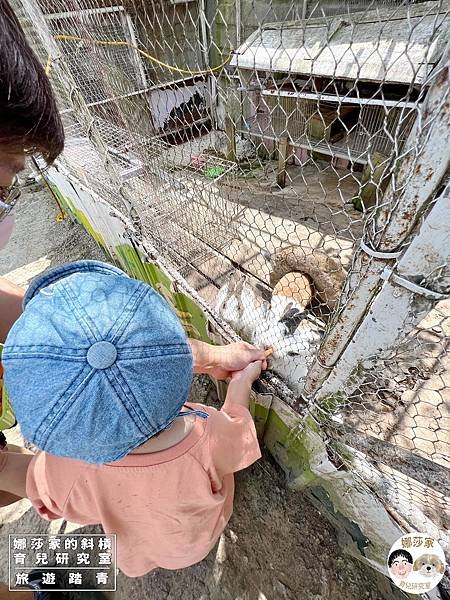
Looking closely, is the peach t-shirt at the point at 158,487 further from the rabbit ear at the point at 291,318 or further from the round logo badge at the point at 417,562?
the round logo badge at the point at 417,562

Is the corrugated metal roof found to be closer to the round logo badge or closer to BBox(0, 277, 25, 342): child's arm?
BBox(0, 277, 25, 342): child's arm

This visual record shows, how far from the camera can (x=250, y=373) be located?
129cm

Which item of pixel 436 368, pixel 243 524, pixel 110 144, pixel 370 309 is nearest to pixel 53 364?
pixel 370 309

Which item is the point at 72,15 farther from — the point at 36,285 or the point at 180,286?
the point at 36,285

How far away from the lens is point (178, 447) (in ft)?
2.55

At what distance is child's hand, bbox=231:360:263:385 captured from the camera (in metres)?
1.27

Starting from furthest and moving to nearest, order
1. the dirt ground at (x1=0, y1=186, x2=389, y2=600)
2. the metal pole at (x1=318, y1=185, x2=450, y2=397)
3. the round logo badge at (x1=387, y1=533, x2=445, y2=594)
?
the dirt ground at (x1=0, y1=186, x2=389, y2=600)
the round logo badge at (x1=387, y1=533, x2=445, y2=594)
the metal pole at (x1=318, y1=185, x2=450, y2=397)

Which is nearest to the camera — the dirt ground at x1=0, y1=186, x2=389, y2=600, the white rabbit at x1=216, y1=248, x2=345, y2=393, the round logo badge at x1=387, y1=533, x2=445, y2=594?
the round logo badge at x1=387, y1=533, x2=445, y2=594

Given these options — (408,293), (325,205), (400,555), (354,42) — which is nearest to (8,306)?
(408,293)

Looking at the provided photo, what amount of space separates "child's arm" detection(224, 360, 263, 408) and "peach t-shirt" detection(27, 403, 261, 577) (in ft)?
0.27

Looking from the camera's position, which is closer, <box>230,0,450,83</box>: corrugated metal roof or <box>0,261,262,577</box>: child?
<box>0,261,262,577</box>: child

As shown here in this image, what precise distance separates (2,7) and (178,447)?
38.3 inches

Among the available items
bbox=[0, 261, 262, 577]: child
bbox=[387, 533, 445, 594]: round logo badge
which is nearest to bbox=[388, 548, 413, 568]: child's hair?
bbox=[387, 533, 445, 594]: round logo badge

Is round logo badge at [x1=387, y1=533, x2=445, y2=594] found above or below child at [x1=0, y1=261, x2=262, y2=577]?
below
